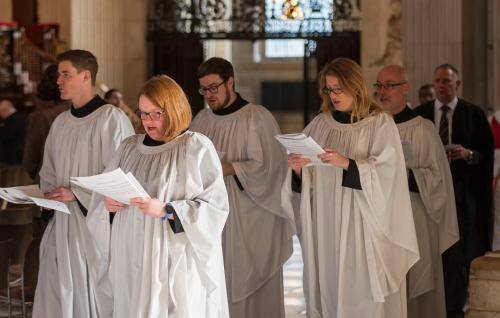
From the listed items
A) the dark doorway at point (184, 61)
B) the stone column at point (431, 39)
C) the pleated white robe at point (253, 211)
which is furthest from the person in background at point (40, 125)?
the dark doorway at point (184, 61)

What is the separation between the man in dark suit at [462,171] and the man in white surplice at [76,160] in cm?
344

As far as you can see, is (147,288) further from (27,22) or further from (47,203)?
(27,22)

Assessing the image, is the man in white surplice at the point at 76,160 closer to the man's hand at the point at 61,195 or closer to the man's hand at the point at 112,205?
the man's hand at the point at 61,195

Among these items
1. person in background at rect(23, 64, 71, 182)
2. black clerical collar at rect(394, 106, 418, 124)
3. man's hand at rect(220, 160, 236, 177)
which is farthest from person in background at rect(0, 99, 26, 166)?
black clerical collar at rect(394, 106, 418, 124)

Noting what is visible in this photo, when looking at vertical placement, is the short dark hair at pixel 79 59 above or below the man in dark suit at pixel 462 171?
above

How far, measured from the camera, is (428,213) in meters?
8.24

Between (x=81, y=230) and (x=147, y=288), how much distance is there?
1.50m

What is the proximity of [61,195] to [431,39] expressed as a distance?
882cm

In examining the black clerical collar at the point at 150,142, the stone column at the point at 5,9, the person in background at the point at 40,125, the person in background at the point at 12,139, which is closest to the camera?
the black clerical collar at the point at 150,142

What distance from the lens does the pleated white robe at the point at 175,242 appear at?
6004 millimetres

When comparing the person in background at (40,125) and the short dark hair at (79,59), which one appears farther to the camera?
the person in background at (40,125)

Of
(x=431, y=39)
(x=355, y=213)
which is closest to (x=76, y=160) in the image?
(x=355, y=213)

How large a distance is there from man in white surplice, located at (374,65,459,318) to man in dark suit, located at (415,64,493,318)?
1363mm

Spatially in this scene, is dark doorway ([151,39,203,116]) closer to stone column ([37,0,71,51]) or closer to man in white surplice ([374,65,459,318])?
stone column ([37,0,71,51])
